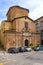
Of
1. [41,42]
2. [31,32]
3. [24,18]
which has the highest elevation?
[24,18]

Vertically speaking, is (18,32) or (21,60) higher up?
(18,32)

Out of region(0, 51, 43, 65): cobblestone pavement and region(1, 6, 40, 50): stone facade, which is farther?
region(1, 6, 40, 50): stone facade

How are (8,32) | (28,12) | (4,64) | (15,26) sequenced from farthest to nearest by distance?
(28,12)
(15,26)
(8,32)
(4,64)

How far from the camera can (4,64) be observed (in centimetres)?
2216

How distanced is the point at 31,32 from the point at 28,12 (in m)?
9.68

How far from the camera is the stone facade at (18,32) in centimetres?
4834

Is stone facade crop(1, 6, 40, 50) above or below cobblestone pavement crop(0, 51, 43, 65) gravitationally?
above

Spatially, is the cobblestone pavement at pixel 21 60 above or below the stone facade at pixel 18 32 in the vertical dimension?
below

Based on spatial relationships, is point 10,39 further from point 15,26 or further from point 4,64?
point 4,64

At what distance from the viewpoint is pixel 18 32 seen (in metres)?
50.1

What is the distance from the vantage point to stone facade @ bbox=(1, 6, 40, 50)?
48.3m

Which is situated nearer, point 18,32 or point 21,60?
point 21,60

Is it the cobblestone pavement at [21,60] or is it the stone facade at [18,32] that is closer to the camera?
the cobblestone pavement at [21,60]

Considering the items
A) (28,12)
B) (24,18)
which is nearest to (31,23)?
(24,18)
